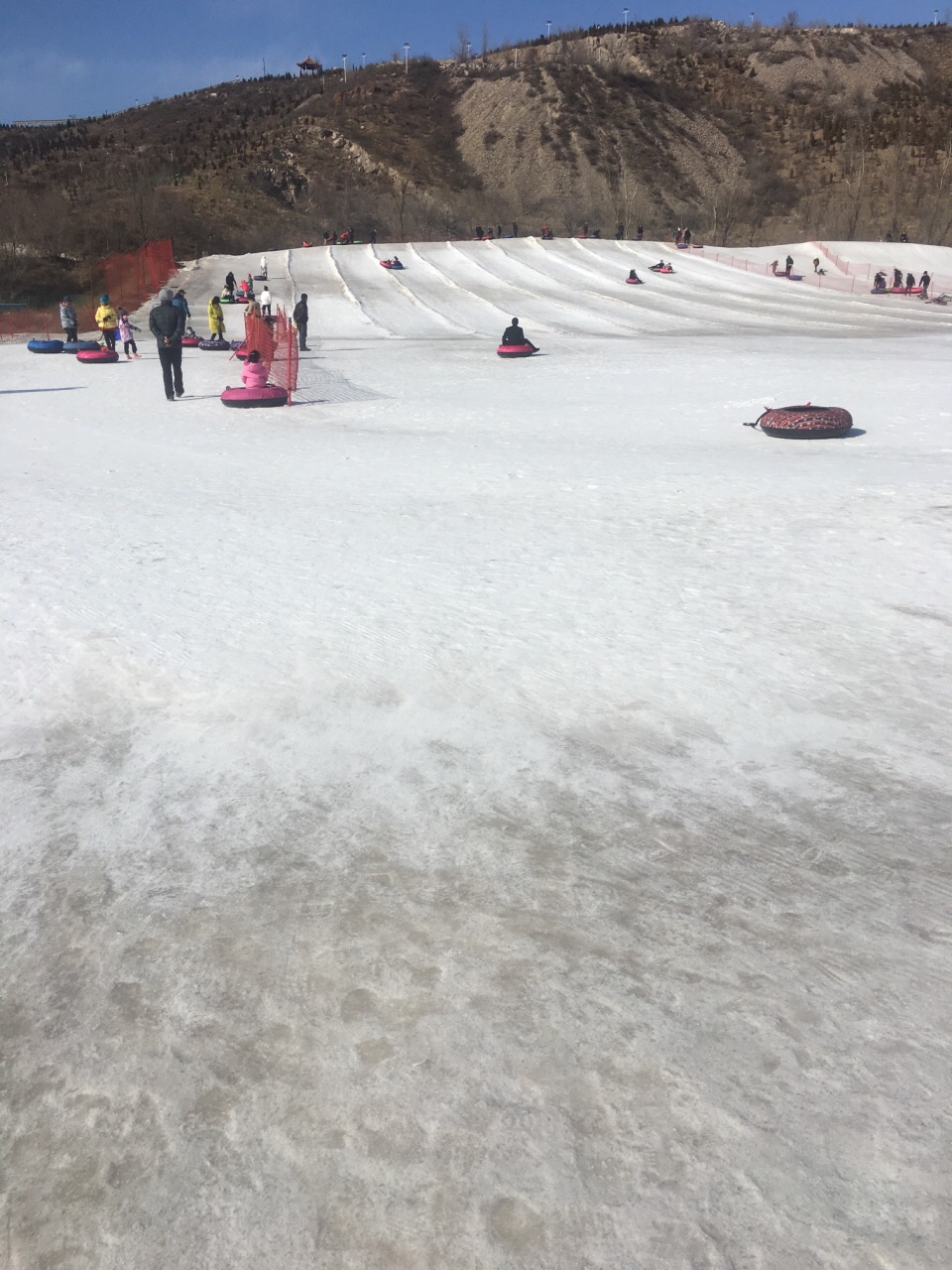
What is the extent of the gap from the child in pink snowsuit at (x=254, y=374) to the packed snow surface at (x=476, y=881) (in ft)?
21.6

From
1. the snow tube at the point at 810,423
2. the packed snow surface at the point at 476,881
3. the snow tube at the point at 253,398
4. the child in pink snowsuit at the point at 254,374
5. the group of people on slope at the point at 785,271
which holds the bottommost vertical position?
the packed snow surface at the point at 476,881

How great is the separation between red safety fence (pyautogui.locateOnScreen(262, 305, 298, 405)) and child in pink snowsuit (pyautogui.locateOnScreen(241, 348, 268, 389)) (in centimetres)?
43

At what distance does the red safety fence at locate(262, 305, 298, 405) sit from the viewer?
1652cm

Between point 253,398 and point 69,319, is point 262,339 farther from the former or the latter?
point 69,319

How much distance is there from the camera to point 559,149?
273ft

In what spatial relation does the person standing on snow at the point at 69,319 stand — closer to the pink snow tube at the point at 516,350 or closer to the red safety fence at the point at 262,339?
the red safety fence at the point at 262,339

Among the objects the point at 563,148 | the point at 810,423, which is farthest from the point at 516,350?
the point at 563,148

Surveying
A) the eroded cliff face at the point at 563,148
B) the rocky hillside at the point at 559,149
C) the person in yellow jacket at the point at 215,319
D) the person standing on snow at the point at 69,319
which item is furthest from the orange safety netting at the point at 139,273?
the person in yellow jacket at the point at 215,319

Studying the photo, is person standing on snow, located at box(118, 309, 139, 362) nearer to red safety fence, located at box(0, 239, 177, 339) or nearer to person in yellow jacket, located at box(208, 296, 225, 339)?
person in yellow jacket, located at box(208, 296, 225, 339)

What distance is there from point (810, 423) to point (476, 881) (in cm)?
1034

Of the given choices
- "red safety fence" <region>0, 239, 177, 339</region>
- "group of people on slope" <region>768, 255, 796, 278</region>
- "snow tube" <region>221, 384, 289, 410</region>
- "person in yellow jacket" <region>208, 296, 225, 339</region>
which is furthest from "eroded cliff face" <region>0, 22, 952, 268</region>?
Answer: "snow tube" <region>221, 384, 289, 410</region>

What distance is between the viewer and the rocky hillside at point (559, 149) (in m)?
66.6

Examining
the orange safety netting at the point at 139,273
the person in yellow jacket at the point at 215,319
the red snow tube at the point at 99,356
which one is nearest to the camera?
the red snow tube at the point at 99,356

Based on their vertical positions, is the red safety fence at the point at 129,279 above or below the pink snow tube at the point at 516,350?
above
